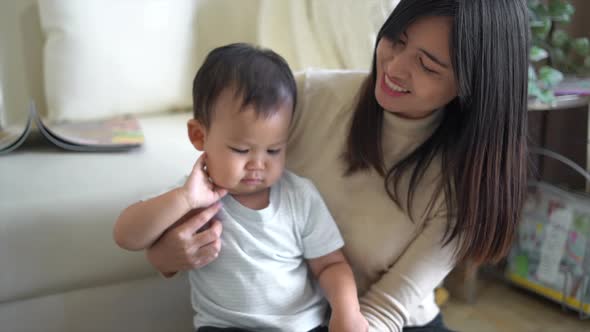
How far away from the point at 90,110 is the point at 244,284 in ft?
2.94

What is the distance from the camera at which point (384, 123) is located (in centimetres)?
98

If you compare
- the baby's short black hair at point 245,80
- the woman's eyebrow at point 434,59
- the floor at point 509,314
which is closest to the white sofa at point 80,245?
the baby's short black hair at point 245,80

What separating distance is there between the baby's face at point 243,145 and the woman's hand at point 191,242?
6 centimetres

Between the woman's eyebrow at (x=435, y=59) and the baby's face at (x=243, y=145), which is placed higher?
the woman's eyebrow at (x=435, y=59)

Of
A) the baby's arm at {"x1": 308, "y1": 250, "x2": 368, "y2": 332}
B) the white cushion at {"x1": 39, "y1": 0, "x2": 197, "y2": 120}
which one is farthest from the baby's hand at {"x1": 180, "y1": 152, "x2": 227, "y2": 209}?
the white cushion at {"x1": 39, "y1": 0, "x2": 197, "y2": 120}

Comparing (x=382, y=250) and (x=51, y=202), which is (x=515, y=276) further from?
(x=51, y=202)

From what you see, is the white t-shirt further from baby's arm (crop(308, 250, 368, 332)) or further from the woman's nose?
the woman's nose

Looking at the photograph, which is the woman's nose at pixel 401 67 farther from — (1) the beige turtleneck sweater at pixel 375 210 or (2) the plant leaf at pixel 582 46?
(2) the plant leaf at pixel 582 46

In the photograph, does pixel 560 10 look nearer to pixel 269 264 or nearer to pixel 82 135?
pixel 269 264

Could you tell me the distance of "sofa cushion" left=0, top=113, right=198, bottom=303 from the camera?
3.44 feet

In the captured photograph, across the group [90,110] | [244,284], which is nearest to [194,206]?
[244,284]

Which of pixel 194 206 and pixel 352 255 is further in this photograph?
pixel 352 255

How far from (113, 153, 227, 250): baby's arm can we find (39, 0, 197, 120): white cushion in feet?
2.54

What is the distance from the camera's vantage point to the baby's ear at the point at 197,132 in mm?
889
